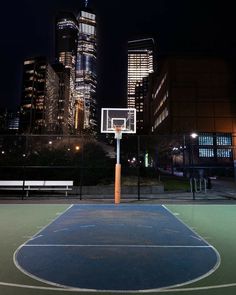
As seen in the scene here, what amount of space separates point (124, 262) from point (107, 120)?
12174mm

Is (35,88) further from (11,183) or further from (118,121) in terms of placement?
(118,121)

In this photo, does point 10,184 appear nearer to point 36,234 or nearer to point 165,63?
point 36,234

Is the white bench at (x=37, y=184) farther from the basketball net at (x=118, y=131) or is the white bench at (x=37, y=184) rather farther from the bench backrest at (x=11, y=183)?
the basketball net at (x=118, y=131)

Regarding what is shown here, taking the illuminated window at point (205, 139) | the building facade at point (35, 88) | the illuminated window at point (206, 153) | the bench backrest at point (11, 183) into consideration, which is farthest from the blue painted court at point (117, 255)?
the building facade at point (35, 88)

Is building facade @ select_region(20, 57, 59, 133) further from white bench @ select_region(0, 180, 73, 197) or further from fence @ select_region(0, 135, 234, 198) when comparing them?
white bench @ select_region(0, 180, 73, 197)

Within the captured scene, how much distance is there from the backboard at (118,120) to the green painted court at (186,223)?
4645 mm

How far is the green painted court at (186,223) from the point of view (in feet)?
16.5

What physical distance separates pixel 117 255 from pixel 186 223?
15.6ft

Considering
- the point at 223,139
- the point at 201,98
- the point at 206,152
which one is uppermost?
the point at 201,98

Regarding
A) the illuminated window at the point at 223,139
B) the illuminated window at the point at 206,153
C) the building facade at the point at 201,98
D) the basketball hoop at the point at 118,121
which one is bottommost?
the basketball hoop at the point at 118,121

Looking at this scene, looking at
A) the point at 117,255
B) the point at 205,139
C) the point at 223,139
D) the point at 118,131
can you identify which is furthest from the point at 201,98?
the point at 117,255

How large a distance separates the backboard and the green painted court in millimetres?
4645

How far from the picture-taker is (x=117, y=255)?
22.5 ft

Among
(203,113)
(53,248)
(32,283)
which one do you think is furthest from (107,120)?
(203,113)
